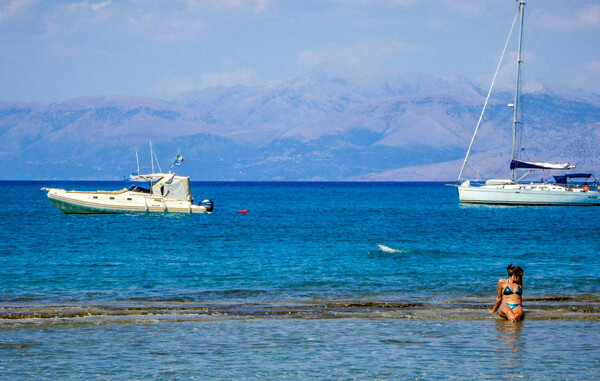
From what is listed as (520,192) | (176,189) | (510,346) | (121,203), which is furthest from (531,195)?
(510,346)

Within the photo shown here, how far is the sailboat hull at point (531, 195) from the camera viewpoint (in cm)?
9062

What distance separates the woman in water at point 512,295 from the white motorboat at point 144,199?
5274 cm

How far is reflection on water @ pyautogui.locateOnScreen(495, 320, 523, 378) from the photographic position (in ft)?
51.7

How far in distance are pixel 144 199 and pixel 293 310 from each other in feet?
167

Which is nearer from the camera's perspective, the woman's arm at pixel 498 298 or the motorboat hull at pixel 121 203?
the woman's arm at pixel 498 298

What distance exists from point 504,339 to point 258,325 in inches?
243

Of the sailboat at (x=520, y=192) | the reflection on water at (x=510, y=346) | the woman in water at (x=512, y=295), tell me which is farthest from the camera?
the sailboat at (x=520, y=192)

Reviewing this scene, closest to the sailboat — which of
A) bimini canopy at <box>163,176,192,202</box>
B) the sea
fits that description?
bimini canopy at <box>163,176,192,202</box>

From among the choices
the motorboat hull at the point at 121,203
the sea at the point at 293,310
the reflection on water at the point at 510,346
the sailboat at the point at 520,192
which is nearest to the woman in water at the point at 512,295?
the reflection on water at the point at 510,346

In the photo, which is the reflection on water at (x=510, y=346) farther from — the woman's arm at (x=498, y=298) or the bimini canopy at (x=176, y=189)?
the bimini canopy at (x=176, y=189)

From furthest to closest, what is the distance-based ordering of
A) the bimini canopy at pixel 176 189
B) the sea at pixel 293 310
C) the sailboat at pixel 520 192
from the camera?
the sailboat at pixel 520 192 < the bimini canopy at pixel 176 189 < the sea at pixel 293 310

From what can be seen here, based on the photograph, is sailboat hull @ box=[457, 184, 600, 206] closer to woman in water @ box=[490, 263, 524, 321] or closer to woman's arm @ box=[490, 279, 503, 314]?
woman's arm @ box=[490, 279, 503, 314]

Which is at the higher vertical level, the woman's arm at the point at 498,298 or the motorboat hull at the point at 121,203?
the motorboat hull at the point at 121,203

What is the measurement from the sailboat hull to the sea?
39966 millimetres
